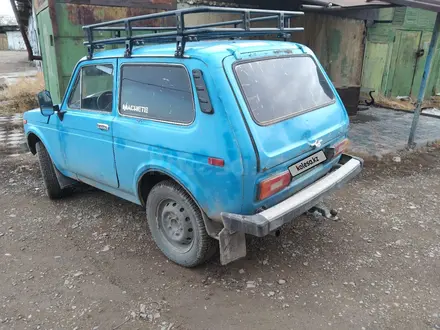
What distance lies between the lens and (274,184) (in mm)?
2738

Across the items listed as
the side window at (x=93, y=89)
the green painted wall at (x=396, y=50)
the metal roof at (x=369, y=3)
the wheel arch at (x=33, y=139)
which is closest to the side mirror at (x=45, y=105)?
the side window at (x=93, y=89)

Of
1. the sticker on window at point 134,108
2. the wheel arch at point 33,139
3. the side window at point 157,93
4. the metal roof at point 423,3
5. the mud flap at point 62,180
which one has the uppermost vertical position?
the metal roof at point 423,3

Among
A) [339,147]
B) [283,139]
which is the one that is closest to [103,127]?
[283,139]

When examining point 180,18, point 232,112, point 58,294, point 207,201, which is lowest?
point 58,294

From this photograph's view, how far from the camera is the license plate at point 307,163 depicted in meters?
2.92

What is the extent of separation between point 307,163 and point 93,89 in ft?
7.58

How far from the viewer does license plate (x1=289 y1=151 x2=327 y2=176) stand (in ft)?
9.57

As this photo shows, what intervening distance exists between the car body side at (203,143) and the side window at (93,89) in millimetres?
70

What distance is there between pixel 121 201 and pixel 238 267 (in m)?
1.95

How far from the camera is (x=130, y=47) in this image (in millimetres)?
3230

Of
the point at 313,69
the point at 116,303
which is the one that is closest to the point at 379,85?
the point at 313,69

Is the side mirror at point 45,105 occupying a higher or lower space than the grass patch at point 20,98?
higher

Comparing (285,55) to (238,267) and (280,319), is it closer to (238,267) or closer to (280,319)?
(238,267)

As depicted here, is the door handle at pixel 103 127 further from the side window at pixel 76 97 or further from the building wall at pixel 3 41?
the building wall at pixel 3 41
